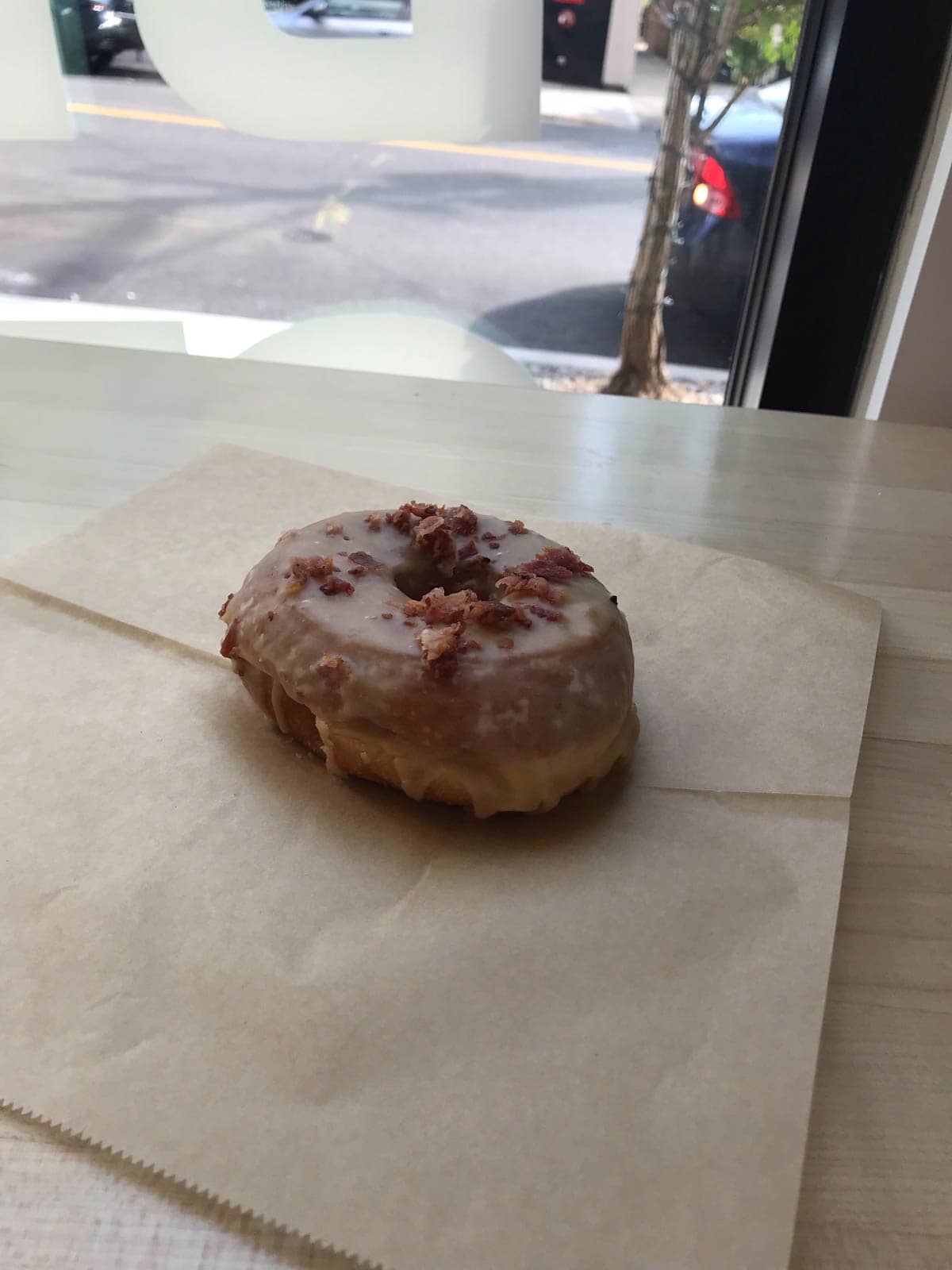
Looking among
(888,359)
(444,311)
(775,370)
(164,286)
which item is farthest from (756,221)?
(164,286)

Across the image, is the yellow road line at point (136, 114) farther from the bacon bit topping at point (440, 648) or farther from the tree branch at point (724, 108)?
the bacon bit topping at point (440, 648)

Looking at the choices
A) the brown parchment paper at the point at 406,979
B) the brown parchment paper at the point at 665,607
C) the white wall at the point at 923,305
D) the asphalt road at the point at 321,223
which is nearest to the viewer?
the brown parchment paper at the point at 406,979

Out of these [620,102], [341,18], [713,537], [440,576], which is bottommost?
[713,537]

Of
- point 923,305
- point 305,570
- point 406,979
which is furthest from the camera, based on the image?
point 923,305

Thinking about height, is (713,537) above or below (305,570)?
below

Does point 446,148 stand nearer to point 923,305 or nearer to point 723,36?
point 723,36

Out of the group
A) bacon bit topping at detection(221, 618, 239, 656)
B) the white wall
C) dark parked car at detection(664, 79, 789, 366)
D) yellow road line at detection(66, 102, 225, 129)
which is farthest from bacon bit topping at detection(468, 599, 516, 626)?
yellow road line at detection(66, 102, 225, 129)

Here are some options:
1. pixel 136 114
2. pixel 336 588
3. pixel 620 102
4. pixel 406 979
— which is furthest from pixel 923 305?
pixel 136 114

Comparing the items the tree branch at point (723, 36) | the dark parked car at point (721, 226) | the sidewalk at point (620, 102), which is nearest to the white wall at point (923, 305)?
the dark parked car at point (721, 226)
